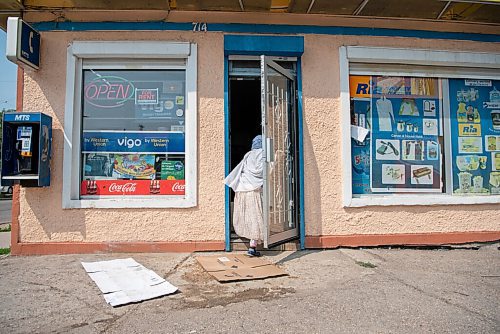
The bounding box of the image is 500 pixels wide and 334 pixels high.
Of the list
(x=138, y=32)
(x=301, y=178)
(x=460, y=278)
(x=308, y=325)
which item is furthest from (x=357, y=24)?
(x=308, y=325)

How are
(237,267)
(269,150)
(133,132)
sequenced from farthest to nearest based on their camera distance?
(133,132) → (269,150) → (237,267)

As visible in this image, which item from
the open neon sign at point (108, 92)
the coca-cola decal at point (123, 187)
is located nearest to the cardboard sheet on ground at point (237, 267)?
the coca-cola decal at point (123, 187)

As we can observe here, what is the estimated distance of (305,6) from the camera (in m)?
5.46

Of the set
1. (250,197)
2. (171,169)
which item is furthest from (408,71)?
(171,169)

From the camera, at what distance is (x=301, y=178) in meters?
5.59

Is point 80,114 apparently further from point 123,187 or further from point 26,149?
point 123,187

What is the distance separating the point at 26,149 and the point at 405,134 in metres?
5.85

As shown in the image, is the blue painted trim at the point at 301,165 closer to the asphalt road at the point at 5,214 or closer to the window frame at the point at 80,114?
the window frame at the point at 80,114

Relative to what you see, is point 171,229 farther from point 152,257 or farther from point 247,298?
point 247,298

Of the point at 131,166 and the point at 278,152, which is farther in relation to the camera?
the point at 131,166

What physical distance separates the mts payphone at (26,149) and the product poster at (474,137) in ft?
21.1

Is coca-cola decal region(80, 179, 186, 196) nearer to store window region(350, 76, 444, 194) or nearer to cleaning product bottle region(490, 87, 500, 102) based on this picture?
store window region(350, 76, 444, 194)

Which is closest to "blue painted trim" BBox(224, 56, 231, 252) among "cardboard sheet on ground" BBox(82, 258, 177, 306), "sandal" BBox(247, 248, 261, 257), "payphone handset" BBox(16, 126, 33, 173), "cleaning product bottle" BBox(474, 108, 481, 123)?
"sandal" BBox(247, 248, 261, 257)

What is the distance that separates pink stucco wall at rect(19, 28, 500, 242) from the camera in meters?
5.36
